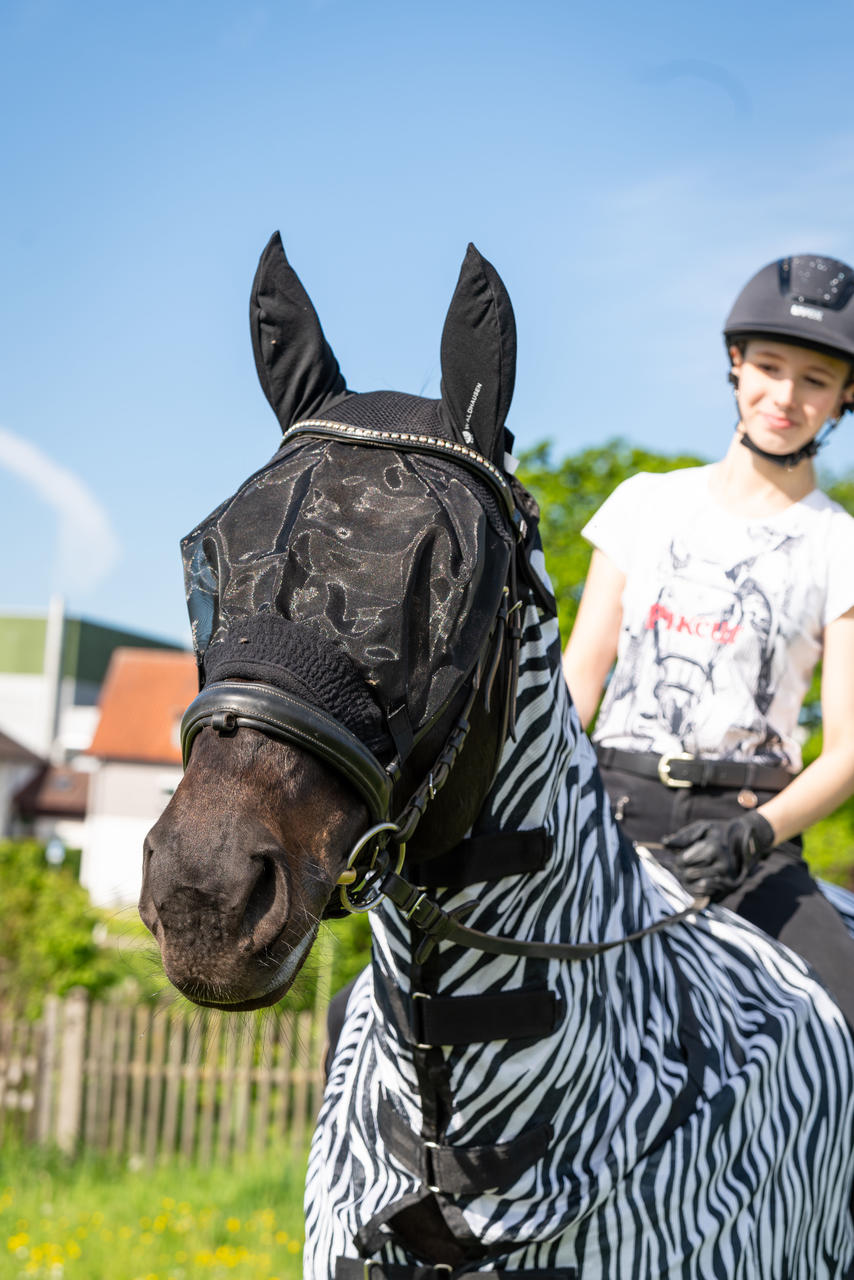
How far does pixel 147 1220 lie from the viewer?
23.4 feet

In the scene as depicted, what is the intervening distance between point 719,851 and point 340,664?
1.48m

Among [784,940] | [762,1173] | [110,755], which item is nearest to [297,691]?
[762,1173]

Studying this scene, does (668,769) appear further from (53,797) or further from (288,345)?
(53,797)

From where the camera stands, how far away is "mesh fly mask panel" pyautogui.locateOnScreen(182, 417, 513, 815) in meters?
1.57

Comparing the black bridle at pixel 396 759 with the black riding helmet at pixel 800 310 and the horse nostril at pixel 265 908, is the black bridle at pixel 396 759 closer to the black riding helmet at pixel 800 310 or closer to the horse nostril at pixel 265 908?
the horse nostril at pixel 265 908

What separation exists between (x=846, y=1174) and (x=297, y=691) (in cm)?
190

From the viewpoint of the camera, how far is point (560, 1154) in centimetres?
201

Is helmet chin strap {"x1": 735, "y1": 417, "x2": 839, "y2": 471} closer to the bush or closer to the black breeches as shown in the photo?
the black breeches

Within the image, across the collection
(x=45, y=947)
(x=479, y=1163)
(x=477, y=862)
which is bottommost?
(x=45, y=947)

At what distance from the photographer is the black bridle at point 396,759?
152 cm

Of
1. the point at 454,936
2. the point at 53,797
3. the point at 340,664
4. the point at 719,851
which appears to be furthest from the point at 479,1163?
the point at 53,797

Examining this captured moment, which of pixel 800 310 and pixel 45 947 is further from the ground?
pixel 800 310

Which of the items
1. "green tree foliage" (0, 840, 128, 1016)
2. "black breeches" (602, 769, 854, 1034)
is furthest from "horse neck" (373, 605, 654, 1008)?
"green tree foliage" (0, 840, 128, 1016)

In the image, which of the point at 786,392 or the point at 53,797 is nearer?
the point at 786,392
